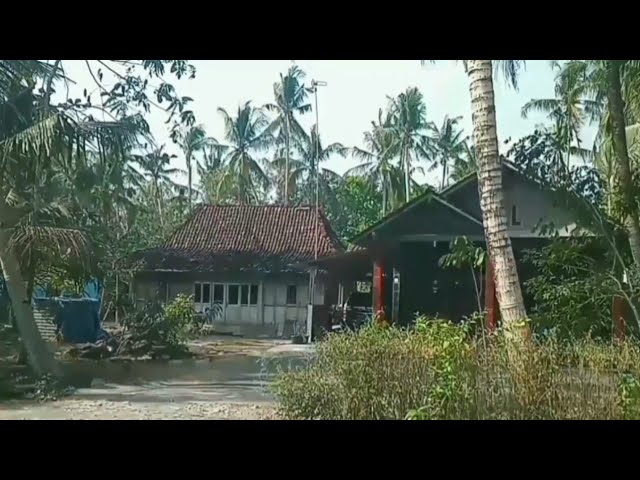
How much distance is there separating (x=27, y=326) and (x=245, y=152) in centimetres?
163

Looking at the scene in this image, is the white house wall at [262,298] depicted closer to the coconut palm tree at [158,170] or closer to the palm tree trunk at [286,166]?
the coconut palm tree at [158,170]

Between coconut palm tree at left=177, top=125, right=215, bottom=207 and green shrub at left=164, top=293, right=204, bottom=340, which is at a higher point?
coconut palm tree at left=177, top=125, right=215, bottom=207

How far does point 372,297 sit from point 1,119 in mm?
2395

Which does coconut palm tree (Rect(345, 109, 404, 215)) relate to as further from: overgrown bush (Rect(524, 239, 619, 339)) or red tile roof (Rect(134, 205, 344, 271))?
overgrown bush (Rect(524, 239, 619, 339))

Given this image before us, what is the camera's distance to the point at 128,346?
474 centimetres

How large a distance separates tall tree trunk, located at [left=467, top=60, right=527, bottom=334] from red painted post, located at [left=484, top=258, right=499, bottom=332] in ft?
0.10

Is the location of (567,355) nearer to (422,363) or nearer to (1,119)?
(422,363)

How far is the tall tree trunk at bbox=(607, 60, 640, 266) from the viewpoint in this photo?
15.3 feet

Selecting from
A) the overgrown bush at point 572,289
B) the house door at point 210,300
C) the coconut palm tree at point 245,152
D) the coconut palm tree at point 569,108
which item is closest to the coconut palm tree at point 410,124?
the coconut palm tree at point 569,108

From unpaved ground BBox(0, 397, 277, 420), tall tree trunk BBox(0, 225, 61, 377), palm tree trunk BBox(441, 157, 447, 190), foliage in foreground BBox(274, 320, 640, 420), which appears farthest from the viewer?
palm tree trunk BBox(441, 157, 447, 190)

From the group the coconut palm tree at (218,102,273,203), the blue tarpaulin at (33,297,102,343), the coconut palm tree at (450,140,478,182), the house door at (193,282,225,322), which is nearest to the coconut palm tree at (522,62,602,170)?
the coconut palm tree at (450,140,478,182)

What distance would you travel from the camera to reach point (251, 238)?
192 inches

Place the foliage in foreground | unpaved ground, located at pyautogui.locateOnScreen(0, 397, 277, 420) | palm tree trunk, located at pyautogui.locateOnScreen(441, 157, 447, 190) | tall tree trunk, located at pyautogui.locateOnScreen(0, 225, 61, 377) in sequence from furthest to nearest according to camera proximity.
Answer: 1. palm tree trunk, located at pyautogui.locateOnScreen(441, 157, 447, 190)
2. tall tree trunk, located at pyautogui.locateOnScreen(0, 225, 61, 377)
3. unpaved ground, located at pyautogui.locateOnScreen(0, 397, 277, 420)
4. the foliage in foreground
